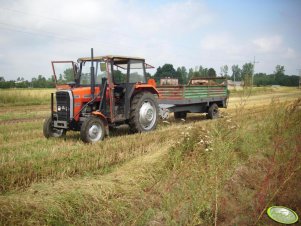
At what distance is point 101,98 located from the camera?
734 cm

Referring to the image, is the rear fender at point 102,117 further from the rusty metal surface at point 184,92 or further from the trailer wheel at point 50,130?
the rusty metal surface at point 184,92

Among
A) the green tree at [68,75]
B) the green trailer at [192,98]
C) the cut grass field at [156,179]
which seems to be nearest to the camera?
the cut grass field at [156,179]

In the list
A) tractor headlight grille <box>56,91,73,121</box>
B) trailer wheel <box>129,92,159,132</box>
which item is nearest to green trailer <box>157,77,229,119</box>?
trailer wheel <box>129,92,159,132</box>

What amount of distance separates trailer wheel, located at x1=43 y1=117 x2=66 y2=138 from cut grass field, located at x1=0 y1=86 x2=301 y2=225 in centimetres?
45

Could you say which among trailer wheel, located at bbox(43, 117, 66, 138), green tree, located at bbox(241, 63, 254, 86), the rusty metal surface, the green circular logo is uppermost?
green tree, located at bbox(241, 63, 254, 86)

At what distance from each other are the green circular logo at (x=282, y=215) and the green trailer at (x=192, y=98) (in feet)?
19.7

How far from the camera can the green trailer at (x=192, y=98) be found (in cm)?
990

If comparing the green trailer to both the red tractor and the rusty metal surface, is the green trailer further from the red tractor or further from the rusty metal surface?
the red tractor

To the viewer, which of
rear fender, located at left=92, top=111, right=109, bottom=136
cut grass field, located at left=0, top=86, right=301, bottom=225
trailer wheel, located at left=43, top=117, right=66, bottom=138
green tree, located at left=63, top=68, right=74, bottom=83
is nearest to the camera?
cut grass field, located at left=0, top=86, right=301, bottom=225

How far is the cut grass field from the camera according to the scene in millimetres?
3514

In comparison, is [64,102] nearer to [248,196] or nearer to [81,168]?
[81,168]

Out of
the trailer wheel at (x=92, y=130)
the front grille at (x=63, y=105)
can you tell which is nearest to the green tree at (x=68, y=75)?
the front grille at (x=63, y=105)

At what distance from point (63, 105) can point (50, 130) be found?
77 centimetres

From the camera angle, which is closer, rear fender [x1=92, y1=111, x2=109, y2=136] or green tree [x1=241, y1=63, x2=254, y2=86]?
green tree [x1=241, y1=63, x2=254, y2=86]
